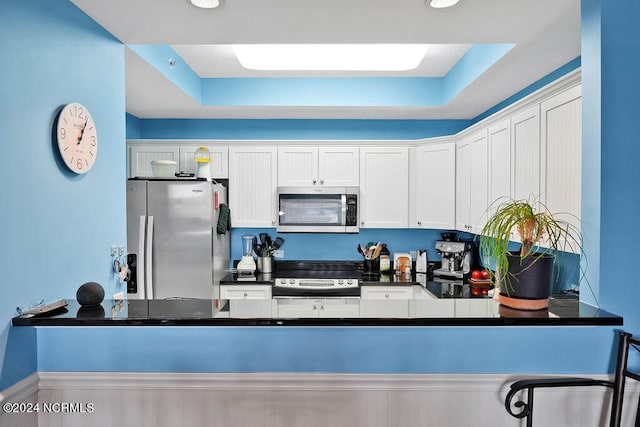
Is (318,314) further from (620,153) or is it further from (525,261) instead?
(620,153)

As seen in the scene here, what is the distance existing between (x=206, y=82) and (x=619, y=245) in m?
3.22

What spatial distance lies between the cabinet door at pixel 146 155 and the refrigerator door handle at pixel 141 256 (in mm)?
888

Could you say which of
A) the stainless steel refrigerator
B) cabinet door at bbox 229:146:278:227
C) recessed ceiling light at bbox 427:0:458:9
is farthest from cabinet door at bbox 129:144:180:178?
recessed ceiling light at bbox 427:0:458:9

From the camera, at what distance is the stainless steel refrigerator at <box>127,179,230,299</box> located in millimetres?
3102

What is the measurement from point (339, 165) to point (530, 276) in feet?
8.20

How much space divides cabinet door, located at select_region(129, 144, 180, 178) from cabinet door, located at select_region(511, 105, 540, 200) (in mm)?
2920

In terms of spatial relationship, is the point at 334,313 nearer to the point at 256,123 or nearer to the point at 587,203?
the point at 587,203

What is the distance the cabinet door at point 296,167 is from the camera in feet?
12.7

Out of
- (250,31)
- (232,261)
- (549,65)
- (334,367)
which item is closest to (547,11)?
(549,65)

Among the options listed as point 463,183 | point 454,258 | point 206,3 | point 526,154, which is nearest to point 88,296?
point 206,3

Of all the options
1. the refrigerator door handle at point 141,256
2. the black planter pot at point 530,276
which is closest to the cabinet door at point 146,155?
the refrigerator door handle at point 141,256

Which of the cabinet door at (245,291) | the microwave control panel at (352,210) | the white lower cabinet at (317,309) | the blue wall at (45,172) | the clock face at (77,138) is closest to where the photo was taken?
the blue wall at (45,172)

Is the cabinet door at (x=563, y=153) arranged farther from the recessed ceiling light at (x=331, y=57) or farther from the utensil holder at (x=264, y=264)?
the utensil holder at (x=264, y=264)

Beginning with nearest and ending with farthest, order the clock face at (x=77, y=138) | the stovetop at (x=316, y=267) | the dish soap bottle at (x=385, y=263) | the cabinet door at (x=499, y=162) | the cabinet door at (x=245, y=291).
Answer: the clock face at (x=77, y=138) → the cabinet door at (x=499, y=162) → the cabinet door at (x=245, y=291) → the dish soap bottle at (x=385, y=263) → the stovetop at (x=316, y=267)
